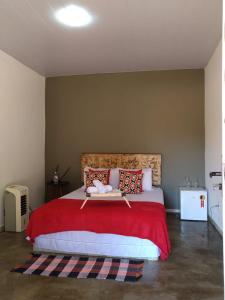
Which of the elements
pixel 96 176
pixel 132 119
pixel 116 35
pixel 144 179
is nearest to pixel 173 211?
pixel 144 179

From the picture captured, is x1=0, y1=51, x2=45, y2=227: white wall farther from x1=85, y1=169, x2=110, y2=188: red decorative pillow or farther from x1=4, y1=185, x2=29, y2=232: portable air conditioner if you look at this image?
x1=85, y1=169, x2=110, y2=188: red decorative pillow

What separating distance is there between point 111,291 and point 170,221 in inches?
97.0

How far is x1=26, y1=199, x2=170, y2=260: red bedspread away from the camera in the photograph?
116 inches

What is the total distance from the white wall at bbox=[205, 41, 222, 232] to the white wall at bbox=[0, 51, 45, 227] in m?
3.20

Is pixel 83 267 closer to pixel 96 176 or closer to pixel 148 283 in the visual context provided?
pixel 148 283

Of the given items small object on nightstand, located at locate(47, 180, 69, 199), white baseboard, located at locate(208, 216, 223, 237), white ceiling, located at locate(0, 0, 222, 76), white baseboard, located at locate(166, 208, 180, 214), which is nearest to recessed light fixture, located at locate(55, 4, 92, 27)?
white ceiling, located at locate(0, 0, 222, 76)

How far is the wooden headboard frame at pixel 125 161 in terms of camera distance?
5.09 metres

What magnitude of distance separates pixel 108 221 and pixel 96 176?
1.62m

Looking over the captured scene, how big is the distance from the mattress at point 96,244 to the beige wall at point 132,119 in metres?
2.26

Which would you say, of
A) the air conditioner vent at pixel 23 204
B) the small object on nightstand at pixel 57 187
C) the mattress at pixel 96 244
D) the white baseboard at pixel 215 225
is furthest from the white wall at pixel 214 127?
the air conditioner vent at pixel 23 204

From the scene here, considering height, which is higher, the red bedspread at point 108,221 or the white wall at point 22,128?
the white wall at point 22,128

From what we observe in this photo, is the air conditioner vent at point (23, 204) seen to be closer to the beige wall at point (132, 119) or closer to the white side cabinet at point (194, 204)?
the beige wall at point (132, 119)

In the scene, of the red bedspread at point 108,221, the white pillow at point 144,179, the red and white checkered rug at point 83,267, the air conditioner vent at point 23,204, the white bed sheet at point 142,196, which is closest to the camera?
the red and white checkered rug at point 83,267

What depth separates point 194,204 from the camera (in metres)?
4.53
